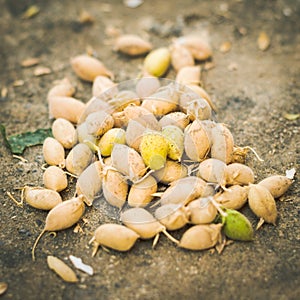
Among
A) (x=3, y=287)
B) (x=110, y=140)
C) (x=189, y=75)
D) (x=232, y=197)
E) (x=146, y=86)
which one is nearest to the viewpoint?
(x=3, y=287)

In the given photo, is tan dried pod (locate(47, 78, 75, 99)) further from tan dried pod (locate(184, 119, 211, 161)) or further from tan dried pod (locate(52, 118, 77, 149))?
tan dried pod (locate(184, 119, 211, 161))

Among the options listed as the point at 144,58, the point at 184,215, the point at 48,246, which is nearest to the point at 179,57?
the point at 144,58

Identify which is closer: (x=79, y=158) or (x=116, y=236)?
(x=116, y=236)

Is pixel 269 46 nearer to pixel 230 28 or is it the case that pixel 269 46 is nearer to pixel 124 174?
pixel 230 28

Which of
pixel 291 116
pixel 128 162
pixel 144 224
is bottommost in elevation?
pixel 291 116

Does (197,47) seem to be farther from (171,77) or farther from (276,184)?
(276,184)

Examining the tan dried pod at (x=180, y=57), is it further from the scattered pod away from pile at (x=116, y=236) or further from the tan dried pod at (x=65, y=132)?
the scattered pod away from pile at (x=116, y=236)

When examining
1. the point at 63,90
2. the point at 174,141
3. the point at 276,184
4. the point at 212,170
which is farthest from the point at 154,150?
the point at 63,90

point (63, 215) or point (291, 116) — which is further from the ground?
point (63, 215)
